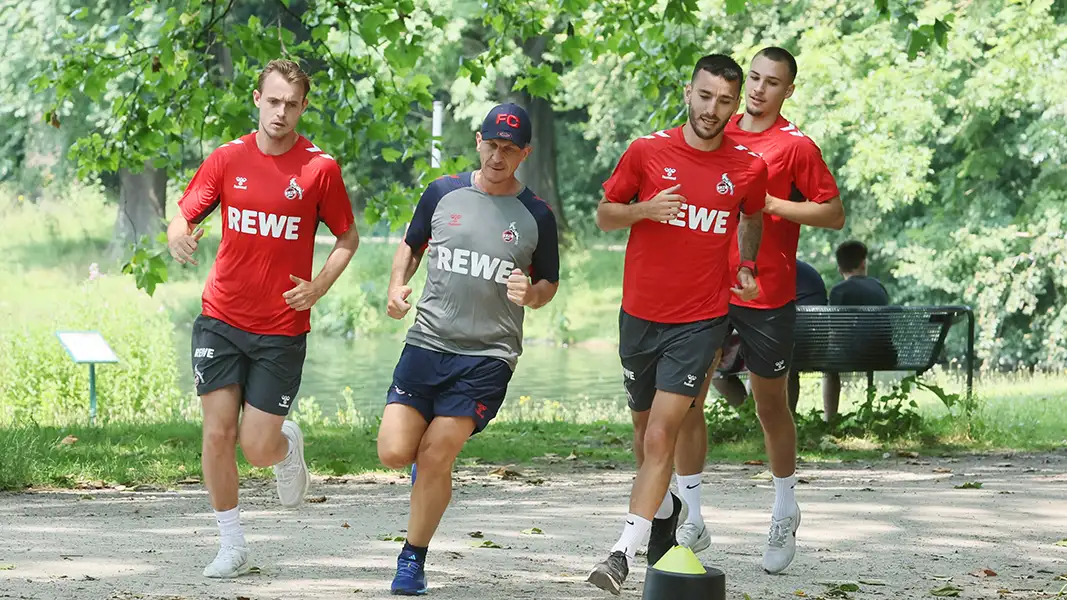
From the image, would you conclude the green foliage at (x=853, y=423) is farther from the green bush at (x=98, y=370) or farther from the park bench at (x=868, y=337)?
the green bush at (x=98, y=370)

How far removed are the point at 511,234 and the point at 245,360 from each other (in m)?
1.26

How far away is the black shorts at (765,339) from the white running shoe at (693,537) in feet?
2.46

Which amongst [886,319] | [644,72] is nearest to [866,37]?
[644,72]

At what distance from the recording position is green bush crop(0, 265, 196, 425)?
1537 centimetres

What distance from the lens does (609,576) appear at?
18.8 ft

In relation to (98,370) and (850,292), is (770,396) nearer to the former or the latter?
(850,292)

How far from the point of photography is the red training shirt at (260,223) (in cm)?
631

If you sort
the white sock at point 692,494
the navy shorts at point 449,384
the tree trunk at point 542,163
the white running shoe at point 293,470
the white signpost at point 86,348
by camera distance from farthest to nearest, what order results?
1. the tree trunk at point 542,163
2. the white signpost at point 86,348
3. the white running shoe at point 293,470
4. the white sock at point 692,494
5. the navy shorts at point 449,384

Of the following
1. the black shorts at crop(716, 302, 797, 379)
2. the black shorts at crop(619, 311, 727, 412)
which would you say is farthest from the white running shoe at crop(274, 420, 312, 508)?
the black shorts at crop(716, 302, 797, 379)

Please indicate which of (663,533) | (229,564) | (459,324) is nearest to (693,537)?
(663,533)

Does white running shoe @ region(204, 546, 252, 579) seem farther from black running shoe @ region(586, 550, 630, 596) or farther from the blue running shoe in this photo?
black running shoe @ region(586, 550, 630, 596)

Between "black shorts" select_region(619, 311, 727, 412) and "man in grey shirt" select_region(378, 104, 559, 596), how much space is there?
0.48 metres

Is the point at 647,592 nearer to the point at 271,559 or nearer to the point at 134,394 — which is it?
the point at 271,559

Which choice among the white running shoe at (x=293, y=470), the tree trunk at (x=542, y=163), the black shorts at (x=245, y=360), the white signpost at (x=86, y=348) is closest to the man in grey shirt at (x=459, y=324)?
the black shorts at (x=245, y=360)
